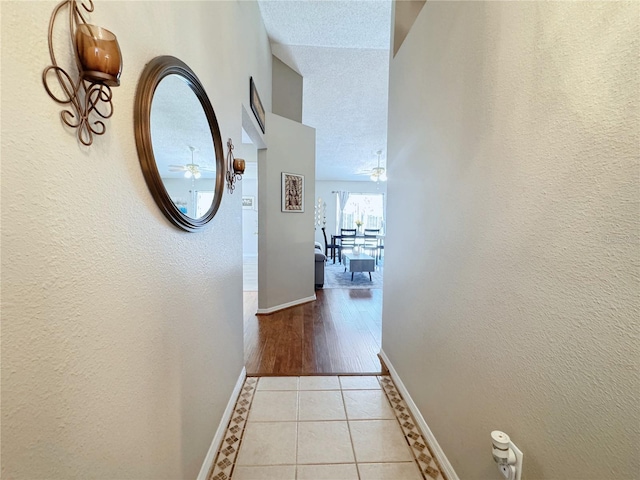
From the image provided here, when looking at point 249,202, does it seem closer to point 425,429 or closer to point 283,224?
point 283,224

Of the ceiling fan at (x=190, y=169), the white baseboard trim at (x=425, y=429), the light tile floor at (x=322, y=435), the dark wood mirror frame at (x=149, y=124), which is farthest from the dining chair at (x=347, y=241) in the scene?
the dark wood mirror frame at (x=149, y=124)

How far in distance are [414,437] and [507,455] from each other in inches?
30.8

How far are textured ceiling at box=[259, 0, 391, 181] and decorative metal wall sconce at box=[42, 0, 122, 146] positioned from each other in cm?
258

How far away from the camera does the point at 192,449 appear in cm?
111

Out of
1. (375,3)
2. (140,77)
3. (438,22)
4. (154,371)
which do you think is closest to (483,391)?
(154,371)

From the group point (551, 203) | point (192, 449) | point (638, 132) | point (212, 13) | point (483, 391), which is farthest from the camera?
point (212, 13)

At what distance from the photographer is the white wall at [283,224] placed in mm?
3273

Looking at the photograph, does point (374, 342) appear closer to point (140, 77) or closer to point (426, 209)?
point (426, 209)

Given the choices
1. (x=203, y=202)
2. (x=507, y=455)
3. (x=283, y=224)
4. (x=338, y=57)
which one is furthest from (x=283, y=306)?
(x=338, y=57)

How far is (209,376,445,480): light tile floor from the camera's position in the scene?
4.25ft

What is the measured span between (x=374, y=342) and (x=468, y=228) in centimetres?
189

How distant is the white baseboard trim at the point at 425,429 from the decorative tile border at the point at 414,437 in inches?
1.1

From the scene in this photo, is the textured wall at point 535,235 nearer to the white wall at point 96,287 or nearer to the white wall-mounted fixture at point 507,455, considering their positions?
the white wall-mounted fixture at point 507,455

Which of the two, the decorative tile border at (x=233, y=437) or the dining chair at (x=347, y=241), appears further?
the dining chair at (x=347, y=241)
